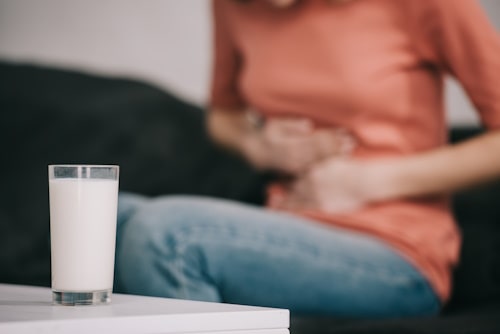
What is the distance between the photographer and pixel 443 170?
125 centimetres

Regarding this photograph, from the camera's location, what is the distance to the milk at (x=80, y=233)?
2.15ft

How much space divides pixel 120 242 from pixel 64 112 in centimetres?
93

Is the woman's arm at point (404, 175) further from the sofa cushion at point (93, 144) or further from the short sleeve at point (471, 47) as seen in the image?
the sofa cushion at point (93, 144)

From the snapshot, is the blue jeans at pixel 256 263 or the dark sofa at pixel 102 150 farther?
the dark sofa at pixel 102 150

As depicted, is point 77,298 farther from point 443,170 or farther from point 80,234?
point 443,170

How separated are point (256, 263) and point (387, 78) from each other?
18.3 inches

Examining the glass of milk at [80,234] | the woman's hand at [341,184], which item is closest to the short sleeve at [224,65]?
the woman's hand at [341,184]

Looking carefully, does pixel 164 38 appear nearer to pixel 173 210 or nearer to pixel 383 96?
pixel 383 96

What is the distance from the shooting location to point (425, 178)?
4.11 ft

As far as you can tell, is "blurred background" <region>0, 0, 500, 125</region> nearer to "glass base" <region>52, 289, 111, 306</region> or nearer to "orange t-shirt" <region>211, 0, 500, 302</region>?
"orange t-shirt" <region>211, 0, 500, 302</region>

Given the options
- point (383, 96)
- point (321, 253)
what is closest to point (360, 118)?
point (383, 96)

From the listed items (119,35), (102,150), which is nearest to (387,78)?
(102,150)

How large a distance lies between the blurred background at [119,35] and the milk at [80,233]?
1614 mm

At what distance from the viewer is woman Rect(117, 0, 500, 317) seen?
102cm
